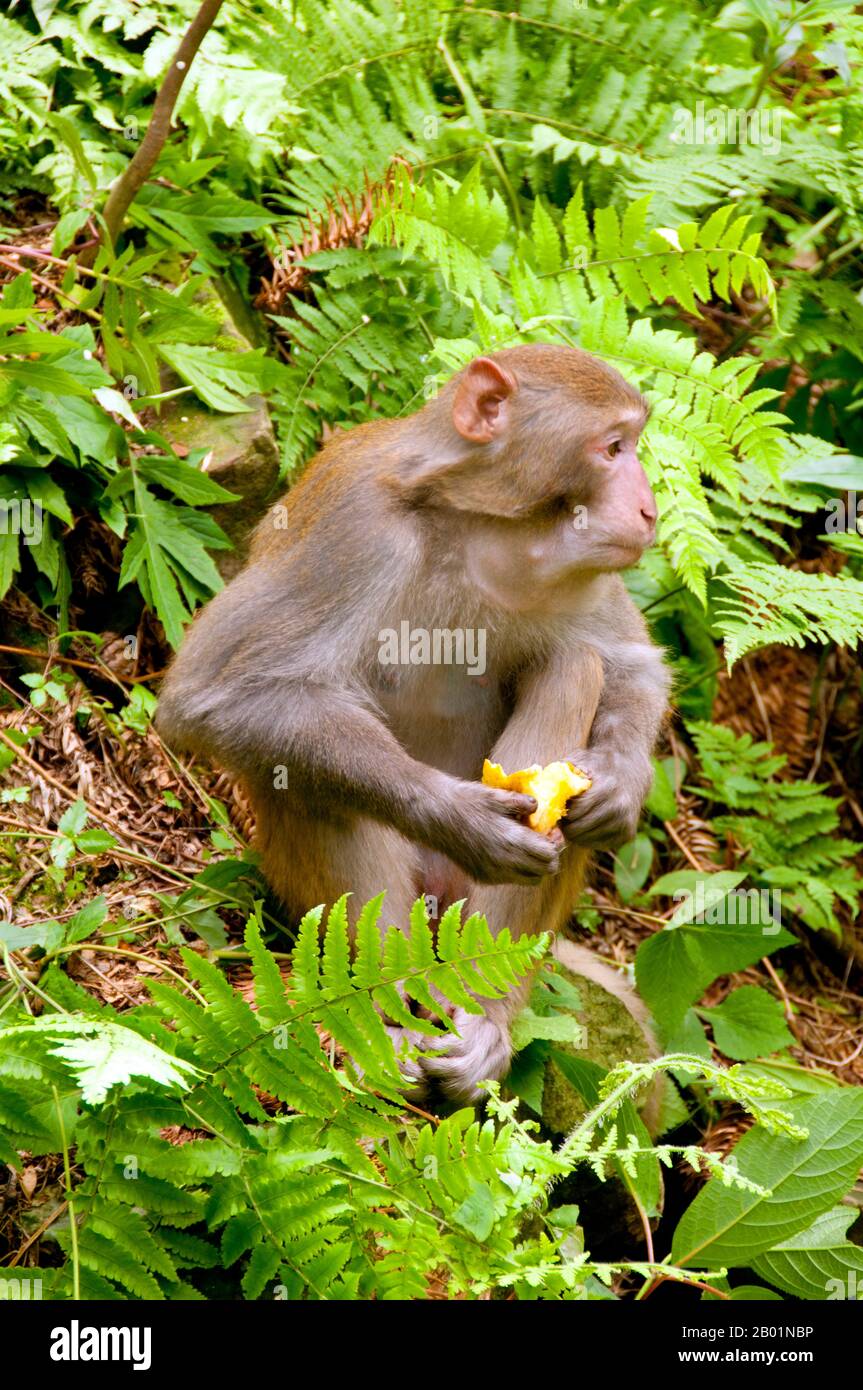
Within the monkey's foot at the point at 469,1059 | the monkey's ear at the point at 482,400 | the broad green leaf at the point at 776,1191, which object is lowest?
the broad green leaf at the point at 776,1191

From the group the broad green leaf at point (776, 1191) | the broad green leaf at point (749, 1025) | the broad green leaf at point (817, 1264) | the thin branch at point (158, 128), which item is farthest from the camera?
the broad green leaf at point (749, 1025)

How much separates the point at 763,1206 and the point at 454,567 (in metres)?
2.44

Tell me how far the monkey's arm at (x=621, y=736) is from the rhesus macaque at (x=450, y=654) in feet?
0.05

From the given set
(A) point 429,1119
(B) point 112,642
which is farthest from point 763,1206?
(B) point 112,642

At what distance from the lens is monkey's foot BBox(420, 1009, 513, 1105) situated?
502cm

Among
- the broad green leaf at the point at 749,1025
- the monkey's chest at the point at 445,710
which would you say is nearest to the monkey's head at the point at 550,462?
the monkey's chest at the point at 445,710

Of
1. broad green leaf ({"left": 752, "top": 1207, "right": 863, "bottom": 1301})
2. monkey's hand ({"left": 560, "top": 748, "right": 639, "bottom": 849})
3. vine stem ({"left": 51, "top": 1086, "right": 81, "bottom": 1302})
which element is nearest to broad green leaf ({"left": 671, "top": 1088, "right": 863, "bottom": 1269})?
broad green leaf ({"left": 752, "top": 1207, "right": 863, "bottom": 1301})

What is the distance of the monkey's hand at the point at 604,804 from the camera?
17.3 feet

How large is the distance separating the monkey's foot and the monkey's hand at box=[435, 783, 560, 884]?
1.76 feet

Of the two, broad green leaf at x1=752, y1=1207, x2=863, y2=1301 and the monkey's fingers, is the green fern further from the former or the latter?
the monkey's fingers

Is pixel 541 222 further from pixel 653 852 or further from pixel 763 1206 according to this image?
pixel 763 1206

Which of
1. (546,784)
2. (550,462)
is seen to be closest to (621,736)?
(546,784)

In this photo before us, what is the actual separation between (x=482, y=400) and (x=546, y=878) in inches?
68.2

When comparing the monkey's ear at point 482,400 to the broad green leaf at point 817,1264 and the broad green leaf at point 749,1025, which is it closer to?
the broad green leaf at point 749,1025
